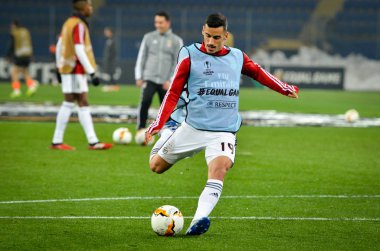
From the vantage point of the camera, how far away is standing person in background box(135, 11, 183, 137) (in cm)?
1476

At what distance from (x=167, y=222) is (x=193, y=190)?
2.82m

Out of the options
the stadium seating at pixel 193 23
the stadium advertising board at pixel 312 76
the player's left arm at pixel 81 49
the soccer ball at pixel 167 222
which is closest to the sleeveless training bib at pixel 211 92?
the soccer ball at pixel 167 222

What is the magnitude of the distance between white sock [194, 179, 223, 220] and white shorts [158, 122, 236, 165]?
283 mm

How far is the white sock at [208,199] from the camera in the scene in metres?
7.03

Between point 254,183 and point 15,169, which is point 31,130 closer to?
point 15,169

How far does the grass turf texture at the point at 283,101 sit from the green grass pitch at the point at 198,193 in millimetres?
8430

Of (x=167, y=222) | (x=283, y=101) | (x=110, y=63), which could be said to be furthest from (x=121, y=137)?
(x=110, y=63)

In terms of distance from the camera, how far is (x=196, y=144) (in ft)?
24.8

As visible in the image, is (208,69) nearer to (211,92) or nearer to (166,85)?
(211,92)

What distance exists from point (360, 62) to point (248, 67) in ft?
104

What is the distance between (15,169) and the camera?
37.6 ft

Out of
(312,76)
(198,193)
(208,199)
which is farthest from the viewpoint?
(312,76)

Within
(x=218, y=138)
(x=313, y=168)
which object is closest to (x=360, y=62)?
(x=313, y=168)

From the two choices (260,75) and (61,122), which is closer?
(260,75)
